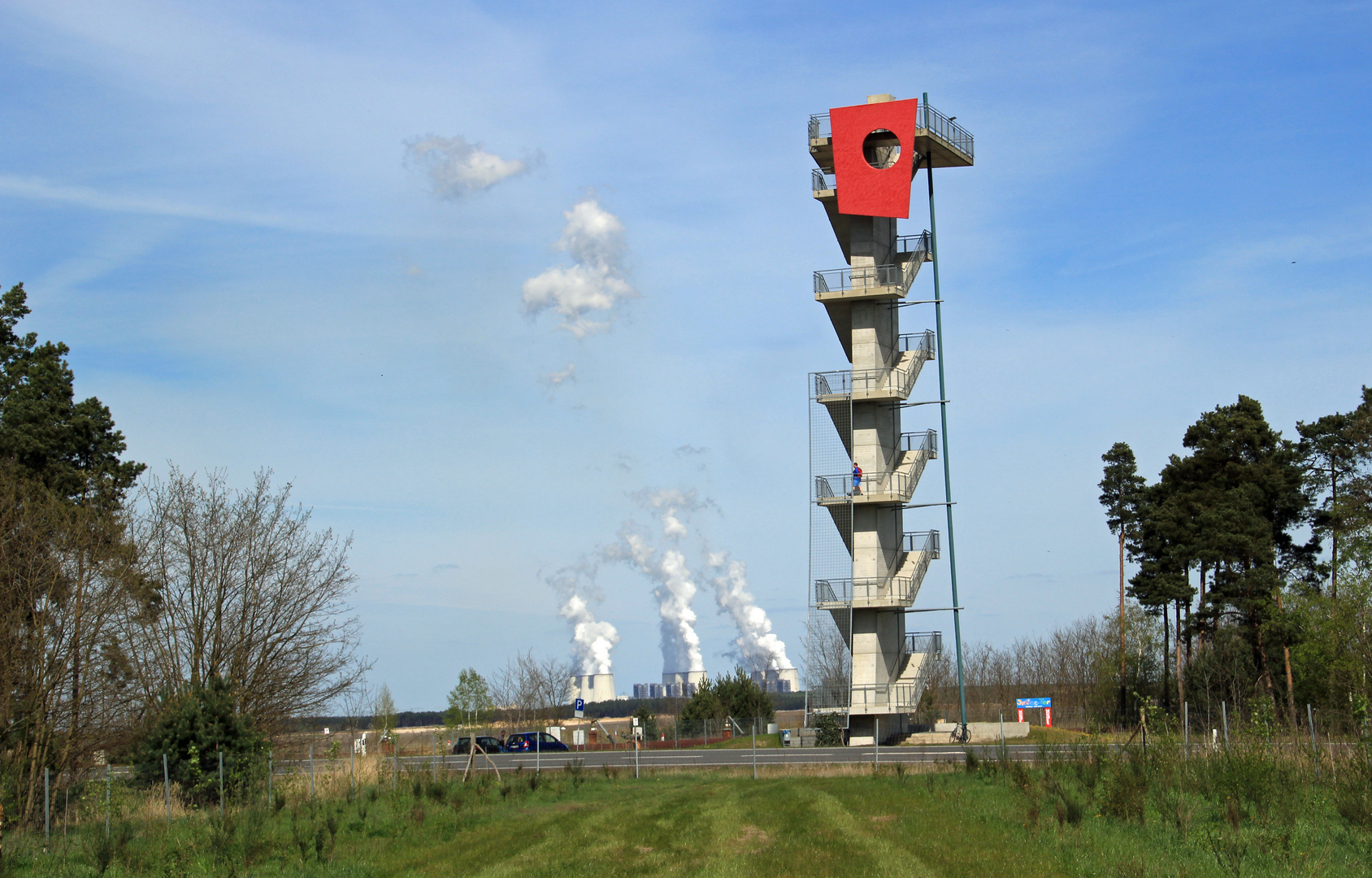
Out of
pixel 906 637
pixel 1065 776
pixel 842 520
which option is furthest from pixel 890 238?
pixel 1065 776

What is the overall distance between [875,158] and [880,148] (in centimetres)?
45

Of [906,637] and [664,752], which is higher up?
[906,637]

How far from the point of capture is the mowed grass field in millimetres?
14750

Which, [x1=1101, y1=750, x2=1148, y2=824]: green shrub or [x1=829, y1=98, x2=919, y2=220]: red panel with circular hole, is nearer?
[x1=1101, y1=750, x2=1148, y2=824]: green shrub

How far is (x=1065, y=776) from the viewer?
74.7ft

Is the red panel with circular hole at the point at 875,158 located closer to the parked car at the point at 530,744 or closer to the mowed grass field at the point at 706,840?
the mowed grass field at the point at 706,840

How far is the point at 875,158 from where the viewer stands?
47.6 metres

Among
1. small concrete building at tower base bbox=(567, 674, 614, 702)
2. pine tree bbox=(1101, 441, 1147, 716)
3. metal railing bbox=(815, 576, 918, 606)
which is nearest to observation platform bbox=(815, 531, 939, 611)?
metal railing bbox=(815, 576, 918, 606)

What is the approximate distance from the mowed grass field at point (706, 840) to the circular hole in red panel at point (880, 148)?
96.5 ft

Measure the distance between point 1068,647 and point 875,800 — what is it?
76642mm

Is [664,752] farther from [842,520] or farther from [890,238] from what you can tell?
[890,238]

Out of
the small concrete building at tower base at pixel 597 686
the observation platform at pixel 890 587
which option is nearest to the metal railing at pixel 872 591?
the observation platform at pixel 890 587

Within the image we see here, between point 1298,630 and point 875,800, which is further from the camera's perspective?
point 1298,630

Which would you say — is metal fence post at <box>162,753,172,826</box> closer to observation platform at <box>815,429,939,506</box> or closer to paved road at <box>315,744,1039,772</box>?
paved road at <box>315,744,1039,772</box>
